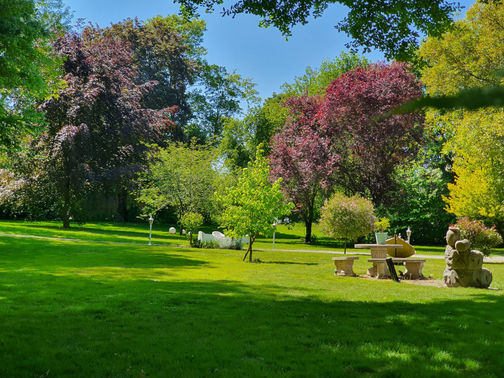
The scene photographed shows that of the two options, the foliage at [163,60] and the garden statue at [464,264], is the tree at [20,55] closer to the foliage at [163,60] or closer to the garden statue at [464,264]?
the garden statue at [464,264]

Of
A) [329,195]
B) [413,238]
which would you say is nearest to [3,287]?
[329,195]

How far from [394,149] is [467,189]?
21.8 feet

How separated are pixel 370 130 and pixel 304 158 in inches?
191

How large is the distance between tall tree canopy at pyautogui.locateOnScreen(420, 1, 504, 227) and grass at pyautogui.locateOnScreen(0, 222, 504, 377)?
9.45 m

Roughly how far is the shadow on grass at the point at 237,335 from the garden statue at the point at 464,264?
1.87m

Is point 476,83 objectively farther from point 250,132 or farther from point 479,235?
point 250,132

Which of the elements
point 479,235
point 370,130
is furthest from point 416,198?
point 479,235

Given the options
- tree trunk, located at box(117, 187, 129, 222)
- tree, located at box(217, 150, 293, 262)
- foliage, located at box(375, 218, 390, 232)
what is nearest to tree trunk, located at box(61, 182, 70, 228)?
tree trunk, located at box(117, 187, 129, 222)

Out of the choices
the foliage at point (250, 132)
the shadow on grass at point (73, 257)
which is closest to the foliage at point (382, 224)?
the shadow on grass at point (73, 257)

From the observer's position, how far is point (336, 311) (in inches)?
279

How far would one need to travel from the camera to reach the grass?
4.33m

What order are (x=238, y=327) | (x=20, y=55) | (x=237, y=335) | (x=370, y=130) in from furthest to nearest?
(x=370, y=130)
(x=20, y=55)
(x=238, y=327)
(x=237, y=335)

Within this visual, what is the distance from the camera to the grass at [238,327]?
14.2 ft

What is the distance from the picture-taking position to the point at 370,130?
26812mm
